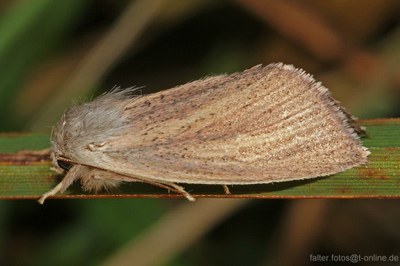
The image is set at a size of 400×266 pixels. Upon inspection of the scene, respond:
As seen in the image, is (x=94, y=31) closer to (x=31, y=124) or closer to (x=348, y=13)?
(x=31, y=124)

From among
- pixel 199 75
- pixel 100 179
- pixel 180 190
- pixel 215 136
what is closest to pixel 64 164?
pixel 100 179

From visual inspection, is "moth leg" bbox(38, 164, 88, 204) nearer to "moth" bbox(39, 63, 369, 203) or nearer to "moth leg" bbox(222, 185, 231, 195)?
"moth" bbox(39, 63, 369, 203)

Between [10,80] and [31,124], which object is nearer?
[10,80]

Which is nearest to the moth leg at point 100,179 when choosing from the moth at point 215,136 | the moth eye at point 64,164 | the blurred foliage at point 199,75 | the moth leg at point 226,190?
the moth at point 215,136

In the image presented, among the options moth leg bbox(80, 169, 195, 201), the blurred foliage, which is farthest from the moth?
the blurred foliage

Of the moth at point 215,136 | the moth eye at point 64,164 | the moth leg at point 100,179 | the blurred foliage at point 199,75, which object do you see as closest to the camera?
the moth at point 215,136

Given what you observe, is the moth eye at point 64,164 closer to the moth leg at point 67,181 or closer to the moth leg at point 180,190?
the moth leg at point 67,181

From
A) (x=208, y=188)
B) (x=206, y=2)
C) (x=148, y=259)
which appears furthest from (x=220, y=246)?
(x=206, y=2)
